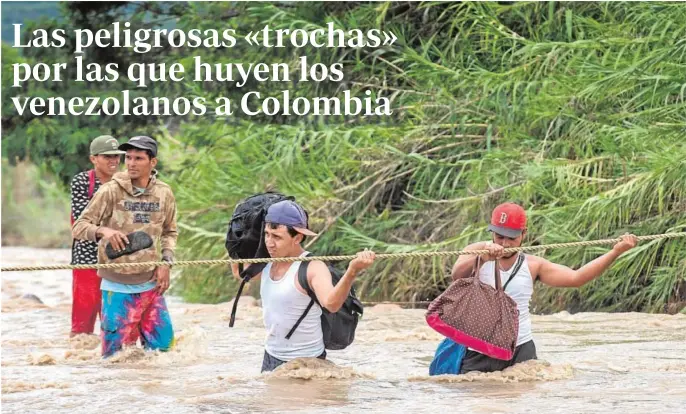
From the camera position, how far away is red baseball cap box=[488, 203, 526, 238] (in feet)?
20.9

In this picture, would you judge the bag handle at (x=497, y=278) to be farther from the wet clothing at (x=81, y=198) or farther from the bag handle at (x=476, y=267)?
the wet clothing at (x=81, y=198)

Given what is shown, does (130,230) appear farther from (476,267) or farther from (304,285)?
(476,267)

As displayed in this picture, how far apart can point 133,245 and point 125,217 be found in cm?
20

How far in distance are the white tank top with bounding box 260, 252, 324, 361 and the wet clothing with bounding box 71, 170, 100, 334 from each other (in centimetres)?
297

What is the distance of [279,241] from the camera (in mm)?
6266

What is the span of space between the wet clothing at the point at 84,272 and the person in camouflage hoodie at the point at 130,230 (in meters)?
1.27

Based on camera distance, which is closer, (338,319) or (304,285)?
(304,285)

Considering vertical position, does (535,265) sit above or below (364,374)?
above

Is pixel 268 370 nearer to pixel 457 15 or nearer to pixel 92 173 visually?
pixel 92 173

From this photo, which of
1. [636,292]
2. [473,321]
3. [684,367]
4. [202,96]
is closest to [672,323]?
[636,292]

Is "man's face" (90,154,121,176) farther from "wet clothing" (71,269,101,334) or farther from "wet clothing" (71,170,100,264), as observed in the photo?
"wet clothing" (71,269,101,334)

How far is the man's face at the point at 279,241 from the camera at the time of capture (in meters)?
6.26

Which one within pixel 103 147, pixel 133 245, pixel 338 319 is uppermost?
pixel 103 147

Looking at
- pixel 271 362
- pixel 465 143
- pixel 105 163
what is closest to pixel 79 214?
pixel 105 163
